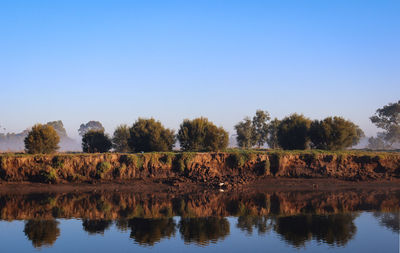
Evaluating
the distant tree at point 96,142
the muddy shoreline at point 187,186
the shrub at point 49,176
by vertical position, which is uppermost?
the distant tree at point 96,142

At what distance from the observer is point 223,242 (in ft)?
71.0

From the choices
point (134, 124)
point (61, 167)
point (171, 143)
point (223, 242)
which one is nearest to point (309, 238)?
point (223, 242)

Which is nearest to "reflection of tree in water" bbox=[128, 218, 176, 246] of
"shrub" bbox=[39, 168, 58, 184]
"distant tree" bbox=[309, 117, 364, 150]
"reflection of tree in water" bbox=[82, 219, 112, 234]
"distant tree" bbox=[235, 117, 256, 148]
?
"reflection of tree in water" bbox=[82, 219, 112, 234]

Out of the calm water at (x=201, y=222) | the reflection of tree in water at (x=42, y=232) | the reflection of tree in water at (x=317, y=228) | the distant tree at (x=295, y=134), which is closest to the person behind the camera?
the calm water at (x=201, y=222)

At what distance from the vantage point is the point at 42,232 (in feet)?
78.9

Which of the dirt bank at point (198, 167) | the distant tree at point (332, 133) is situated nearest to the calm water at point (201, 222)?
the dirt bank at point (198, 167)

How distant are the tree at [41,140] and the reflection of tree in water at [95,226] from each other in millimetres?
25472

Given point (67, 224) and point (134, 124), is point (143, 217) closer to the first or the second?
point (67, 224)

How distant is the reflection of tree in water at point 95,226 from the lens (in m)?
24.5

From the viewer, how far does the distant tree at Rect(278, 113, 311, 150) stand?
56.5 m

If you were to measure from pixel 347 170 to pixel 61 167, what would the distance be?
99.2ft

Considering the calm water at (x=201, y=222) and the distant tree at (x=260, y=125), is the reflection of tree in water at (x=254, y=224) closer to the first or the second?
the calm water at (x=201, y=222)

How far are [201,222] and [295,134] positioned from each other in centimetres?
3356

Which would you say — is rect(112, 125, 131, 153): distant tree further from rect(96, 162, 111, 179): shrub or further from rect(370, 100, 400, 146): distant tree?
rect(370, 100, 400, 146): distant tree
